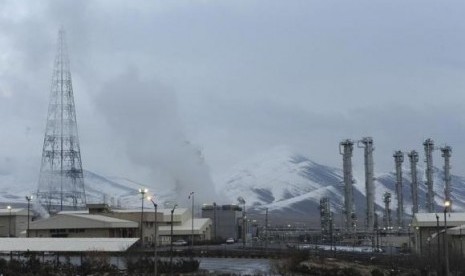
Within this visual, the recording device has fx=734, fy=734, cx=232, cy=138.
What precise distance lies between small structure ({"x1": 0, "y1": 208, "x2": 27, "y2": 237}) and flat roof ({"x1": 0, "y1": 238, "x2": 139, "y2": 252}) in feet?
157

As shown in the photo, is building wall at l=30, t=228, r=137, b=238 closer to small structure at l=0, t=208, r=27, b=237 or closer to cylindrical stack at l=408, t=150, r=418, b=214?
small structure at l=0, t=208, r=27, b=237

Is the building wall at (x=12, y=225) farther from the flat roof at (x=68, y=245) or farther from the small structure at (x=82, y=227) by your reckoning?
the flat roof at (x=68, y=245)

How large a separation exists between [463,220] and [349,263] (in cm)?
3679

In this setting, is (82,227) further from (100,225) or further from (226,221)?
(226,221)

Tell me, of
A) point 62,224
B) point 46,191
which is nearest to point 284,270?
point 62,224

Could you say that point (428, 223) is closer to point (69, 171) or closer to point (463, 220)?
point (463, 220)

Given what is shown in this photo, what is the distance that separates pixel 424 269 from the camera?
64.2 meters

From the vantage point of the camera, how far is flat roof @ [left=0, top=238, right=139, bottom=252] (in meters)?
64.6

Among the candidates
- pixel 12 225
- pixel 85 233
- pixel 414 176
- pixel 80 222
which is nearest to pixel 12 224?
pixel 12 225

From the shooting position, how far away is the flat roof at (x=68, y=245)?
64.6 meters

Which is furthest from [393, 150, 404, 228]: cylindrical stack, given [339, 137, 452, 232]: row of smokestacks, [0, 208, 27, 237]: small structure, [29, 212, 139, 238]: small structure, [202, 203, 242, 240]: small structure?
[0, 208, 27, 237]: small structure

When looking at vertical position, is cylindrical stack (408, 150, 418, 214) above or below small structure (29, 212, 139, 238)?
above

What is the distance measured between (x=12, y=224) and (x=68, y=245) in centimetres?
5584

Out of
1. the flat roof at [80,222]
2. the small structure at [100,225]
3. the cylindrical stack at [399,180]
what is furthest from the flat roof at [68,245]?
the cylindrical stack at [399,180]
